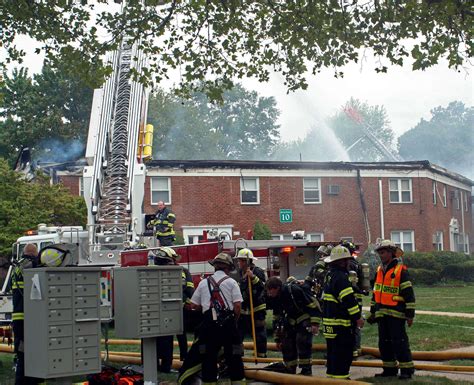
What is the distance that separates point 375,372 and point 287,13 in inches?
225

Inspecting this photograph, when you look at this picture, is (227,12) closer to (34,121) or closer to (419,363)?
(419,363)

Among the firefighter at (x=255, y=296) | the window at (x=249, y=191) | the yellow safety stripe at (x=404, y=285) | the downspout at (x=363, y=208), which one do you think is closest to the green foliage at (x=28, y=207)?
the window at (x=249, y=191)

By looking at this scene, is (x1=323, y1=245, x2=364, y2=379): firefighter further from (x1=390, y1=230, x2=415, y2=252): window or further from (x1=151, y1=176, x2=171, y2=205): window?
(x1=390, y1=230, x2=415, y2=252): window

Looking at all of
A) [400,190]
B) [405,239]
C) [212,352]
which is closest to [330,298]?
[212,352]

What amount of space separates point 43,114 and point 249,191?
18449 millimetres

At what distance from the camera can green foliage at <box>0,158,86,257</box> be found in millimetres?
22656

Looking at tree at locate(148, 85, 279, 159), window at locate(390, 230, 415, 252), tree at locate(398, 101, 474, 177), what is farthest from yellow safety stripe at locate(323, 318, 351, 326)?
tree at locate(398, 101, 474, 177)

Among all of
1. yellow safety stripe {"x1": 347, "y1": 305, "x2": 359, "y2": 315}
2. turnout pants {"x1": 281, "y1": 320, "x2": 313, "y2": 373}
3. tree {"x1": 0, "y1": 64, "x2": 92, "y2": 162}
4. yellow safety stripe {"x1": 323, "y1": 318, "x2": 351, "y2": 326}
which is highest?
tree {"x1": 0, "y1": 64, "x2": 92, "y2": 162}

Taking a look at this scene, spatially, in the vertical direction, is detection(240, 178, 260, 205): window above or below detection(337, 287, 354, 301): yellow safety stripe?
above

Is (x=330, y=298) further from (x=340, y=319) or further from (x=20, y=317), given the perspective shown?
(x=20, y=317)

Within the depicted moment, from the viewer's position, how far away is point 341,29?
12.5 m

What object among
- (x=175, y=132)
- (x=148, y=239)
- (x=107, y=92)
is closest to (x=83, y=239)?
(x=148, y=239)

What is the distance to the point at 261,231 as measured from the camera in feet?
98.7

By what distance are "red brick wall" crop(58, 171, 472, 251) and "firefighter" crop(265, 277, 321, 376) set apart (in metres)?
19.2
